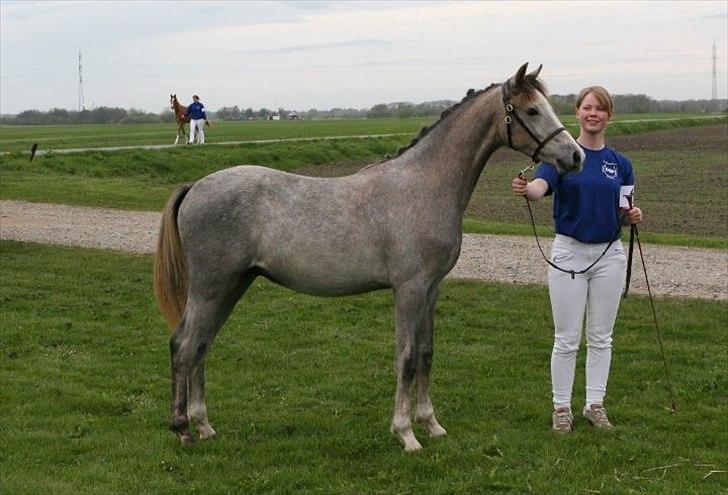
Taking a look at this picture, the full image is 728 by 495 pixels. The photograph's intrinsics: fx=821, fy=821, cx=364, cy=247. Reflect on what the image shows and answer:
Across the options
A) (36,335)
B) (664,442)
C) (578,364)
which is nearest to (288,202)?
(664,442)

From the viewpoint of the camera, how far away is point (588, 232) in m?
6.32

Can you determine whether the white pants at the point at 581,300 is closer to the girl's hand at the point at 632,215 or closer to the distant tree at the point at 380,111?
the girl's hand at the point at 632,215

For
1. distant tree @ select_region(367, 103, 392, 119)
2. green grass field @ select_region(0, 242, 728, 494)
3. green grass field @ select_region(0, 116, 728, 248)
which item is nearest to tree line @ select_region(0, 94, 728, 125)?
distant tree @ select_region(367, 103, 392, 119)

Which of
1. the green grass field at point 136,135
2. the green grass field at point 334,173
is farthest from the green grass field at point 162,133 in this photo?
the green grass field at point 334,173

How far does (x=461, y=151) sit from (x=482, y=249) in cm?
936

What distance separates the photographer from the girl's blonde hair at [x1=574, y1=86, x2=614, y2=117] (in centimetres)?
627

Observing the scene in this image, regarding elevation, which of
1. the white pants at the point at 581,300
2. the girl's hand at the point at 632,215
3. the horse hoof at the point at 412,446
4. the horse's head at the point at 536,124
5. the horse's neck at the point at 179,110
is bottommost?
the horse hoof at the point at 412,446

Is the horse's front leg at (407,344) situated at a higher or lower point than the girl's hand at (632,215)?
lower

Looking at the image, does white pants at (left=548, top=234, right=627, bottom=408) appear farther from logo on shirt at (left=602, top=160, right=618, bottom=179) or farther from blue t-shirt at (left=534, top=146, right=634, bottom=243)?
logo on shirt at (left=602, top=160, right=618, bottom=179)

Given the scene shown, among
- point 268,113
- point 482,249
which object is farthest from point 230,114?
point 482,249

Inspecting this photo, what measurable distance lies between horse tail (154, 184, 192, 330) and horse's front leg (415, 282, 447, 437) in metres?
1.96

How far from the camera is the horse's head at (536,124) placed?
5832 millimetres

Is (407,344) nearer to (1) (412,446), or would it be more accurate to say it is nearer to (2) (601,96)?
(1) (412,446)

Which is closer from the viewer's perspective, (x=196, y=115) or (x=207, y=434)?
(x=207, y=434)
